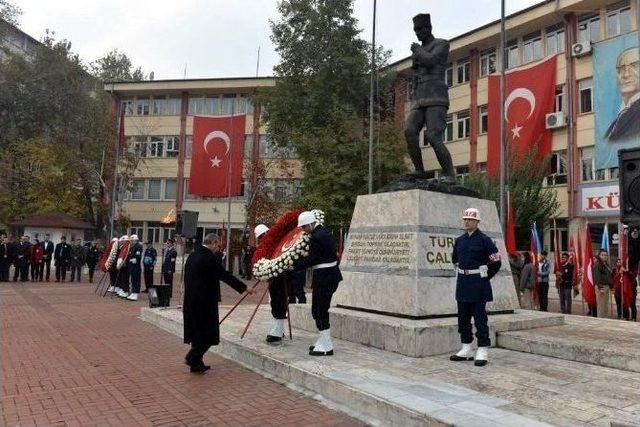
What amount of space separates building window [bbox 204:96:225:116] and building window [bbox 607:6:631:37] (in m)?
28.0

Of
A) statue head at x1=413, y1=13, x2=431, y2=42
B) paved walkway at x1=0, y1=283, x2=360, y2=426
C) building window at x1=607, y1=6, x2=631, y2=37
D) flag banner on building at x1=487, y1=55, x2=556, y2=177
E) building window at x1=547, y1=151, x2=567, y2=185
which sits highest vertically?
building window at x1=607, y1=6, x2=631, y2=37

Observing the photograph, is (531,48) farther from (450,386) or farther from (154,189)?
(154,189)

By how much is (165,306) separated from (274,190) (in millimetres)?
23350

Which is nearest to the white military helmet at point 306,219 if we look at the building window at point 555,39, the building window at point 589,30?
the building window at point 589,30

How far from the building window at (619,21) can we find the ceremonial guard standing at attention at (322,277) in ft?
75.6

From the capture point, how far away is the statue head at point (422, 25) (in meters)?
8.84

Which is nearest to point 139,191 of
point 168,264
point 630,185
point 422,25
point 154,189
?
point 154,189

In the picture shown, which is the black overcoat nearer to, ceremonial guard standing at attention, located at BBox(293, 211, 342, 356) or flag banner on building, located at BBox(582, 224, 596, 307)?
ceremonial guard standing at attention, located at BBox(293, 211, 342, 356)

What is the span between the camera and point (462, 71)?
32.7 meters

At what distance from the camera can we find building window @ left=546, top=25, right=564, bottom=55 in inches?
1071

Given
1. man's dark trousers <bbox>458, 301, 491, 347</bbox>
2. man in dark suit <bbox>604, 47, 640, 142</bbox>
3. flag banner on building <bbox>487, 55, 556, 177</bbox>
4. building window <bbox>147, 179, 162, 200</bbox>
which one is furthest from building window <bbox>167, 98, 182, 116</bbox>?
man's dark trousers <bbox>458, 301, 491, 347</bbox>

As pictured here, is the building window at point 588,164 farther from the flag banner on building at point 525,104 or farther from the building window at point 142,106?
the building window at point 142,106

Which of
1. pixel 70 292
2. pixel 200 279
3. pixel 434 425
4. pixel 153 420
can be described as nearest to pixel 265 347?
pixel 200 279

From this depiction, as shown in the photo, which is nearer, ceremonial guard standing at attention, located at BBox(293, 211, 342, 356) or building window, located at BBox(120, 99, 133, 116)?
ceremonial guard standing at attention, located at BBox(293, 211, 342, 356)
